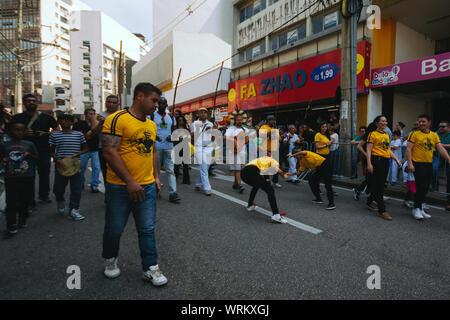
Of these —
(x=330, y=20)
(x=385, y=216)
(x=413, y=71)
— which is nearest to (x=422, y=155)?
(x=385, y=216)

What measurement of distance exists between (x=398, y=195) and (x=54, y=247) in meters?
6.90

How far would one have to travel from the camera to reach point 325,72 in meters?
12.8

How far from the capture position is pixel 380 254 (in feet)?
10.2

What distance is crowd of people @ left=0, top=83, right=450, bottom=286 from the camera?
237 cm

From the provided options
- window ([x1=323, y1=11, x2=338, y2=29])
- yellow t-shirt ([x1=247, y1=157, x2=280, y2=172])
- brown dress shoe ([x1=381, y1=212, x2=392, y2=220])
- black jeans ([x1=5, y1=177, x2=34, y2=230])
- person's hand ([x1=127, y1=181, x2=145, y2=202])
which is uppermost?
window ([x1=323, y1=11, x2=338, y2=29])

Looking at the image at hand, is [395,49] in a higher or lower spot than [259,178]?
higher

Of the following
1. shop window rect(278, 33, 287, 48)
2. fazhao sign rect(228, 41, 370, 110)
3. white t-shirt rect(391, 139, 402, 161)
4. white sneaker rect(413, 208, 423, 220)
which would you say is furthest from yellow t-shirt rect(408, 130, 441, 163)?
shop window rect(278, 33, 287, 48)

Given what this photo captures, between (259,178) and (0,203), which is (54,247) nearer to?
(0,203)

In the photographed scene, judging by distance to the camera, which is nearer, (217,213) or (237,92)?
(217,213)

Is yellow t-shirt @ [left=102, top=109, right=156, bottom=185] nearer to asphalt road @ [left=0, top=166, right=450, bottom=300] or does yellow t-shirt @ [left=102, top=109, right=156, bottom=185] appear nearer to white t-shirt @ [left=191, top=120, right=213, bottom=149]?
asphalt road @ [left=0, top=166, right=450, bottom=300]

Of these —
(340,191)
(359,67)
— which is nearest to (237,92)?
(359,67)

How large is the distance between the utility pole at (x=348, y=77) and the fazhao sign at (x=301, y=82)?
3.19 m

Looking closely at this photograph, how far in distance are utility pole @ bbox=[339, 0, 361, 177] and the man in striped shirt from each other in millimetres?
7151

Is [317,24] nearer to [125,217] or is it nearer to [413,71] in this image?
[413,71]
